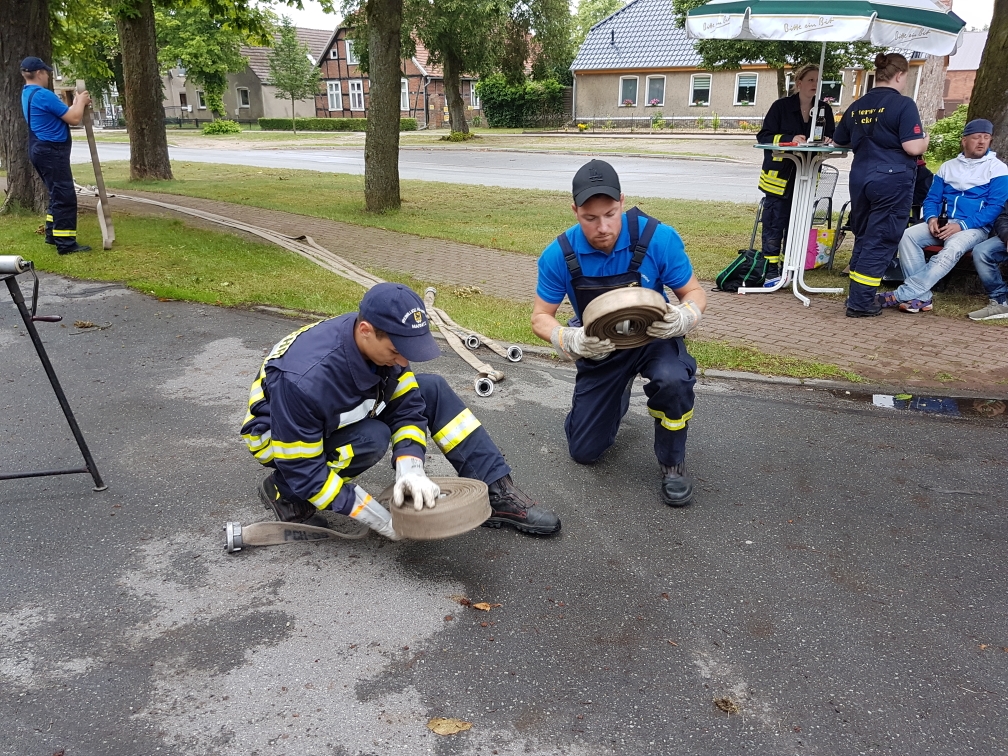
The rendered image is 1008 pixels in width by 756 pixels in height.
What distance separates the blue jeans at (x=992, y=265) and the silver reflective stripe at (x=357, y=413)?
6462mm

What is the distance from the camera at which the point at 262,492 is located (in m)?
3.68

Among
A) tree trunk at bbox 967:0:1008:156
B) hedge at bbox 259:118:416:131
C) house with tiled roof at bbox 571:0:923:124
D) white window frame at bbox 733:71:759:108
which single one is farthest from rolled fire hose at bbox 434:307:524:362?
hedge at bbox 259:118:416:131

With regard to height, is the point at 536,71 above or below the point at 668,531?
above

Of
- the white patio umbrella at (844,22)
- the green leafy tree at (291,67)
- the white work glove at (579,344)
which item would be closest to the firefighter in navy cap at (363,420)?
the white work glove at (579,344)

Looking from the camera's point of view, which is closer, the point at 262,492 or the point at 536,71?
the point at 262,492

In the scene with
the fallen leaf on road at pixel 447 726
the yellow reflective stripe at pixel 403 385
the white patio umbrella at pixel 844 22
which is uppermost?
the white patio umbrella at pixel 844 22

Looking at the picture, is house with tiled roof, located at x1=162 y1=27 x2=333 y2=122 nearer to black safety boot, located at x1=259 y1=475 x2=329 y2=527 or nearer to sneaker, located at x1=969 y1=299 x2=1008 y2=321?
sneaker, located at x1=969 y1=299 x2=1008 y2=321

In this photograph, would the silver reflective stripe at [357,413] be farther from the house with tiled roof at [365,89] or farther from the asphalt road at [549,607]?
the house with tiled roof at [365,89]

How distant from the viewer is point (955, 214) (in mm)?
7227

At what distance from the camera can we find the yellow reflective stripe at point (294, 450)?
3.00 meters

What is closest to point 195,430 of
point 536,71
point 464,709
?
point 464,709

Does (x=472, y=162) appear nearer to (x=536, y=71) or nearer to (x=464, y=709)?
(x=536, y=71)

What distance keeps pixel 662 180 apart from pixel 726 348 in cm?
1360

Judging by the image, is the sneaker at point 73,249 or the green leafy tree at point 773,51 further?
the green leafy tree at point 773,51
